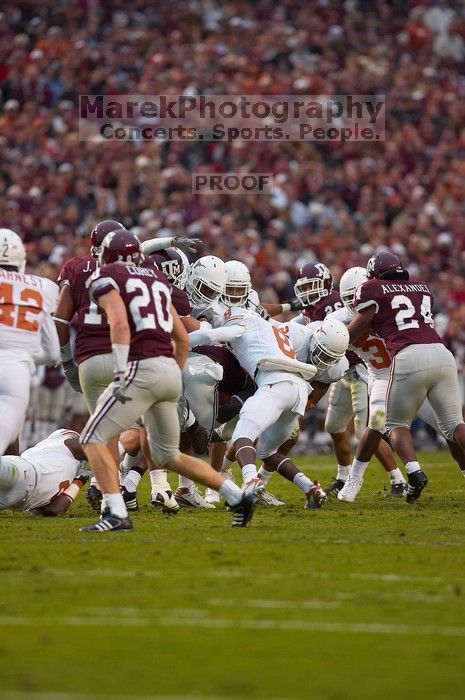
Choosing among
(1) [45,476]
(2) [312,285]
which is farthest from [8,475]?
(2) [312,285]

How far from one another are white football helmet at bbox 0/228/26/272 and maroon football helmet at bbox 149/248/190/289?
2020 millimetres

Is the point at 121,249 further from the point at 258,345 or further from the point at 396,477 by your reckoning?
the point at 396,477

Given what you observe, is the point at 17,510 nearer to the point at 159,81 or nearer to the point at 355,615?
the point at 355,615

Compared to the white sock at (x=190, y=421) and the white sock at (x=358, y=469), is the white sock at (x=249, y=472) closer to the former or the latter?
the white sock at (x=190, y=421)

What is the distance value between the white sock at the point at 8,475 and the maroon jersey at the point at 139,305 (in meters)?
1.30

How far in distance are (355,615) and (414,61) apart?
1948 cm

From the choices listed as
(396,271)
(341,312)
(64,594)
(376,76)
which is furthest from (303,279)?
(376,76)

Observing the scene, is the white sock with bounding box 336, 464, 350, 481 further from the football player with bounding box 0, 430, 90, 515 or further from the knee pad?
the football player with bounding box 0, 430, 90, 515

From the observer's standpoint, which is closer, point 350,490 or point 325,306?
point 350,490

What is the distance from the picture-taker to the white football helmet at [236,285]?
34.9ft

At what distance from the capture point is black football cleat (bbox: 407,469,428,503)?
1016cm

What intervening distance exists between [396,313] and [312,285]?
1.62m

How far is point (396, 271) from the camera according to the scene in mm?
10625

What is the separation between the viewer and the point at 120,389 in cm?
791
